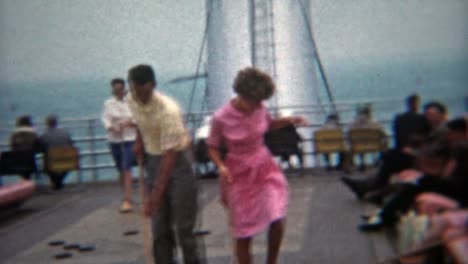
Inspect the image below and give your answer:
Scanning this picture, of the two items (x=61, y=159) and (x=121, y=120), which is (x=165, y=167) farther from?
(x=61, y=159)

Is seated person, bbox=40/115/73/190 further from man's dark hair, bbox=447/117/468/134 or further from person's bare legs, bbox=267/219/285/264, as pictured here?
person's bare legs, bbox=267/219/285/264

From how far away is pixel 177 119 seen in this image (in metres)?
6.83

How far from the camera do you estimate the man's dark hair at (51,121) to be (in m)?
15.1

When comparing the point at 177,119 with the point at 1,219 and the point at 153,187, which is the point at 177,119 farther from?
the point at 1,219

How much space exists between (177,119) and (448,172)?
198 centimetres

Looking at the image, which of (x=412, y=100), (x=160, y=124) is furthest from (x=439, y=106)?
(x=160, y=124)

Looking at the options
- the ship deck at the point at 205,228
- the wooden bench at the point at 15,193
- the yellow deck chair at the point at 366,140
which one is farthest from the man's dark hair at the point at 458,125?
the yellow deck chair at the point at 366,140

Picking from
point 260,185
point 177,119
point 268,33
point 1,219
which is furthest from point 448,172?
point 268,33

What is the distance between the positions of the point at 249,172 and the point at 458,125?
6.38 ft

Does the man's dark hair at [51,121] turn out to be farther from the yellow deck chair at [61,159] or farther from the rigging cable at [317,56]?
the rigging cable at [317,56]

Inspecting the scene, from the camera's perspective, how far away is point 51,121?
50.0 feet

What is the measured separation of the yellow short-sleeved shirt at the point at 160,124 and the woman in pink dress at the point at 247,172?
0.26m

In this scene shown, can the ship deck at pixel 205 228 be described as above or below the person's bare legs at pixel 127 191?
below

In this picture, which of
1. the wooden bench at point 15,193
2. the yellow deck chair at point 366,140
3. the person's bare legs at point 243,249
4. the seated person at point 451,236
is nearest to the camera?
the seated person at point 451,236
